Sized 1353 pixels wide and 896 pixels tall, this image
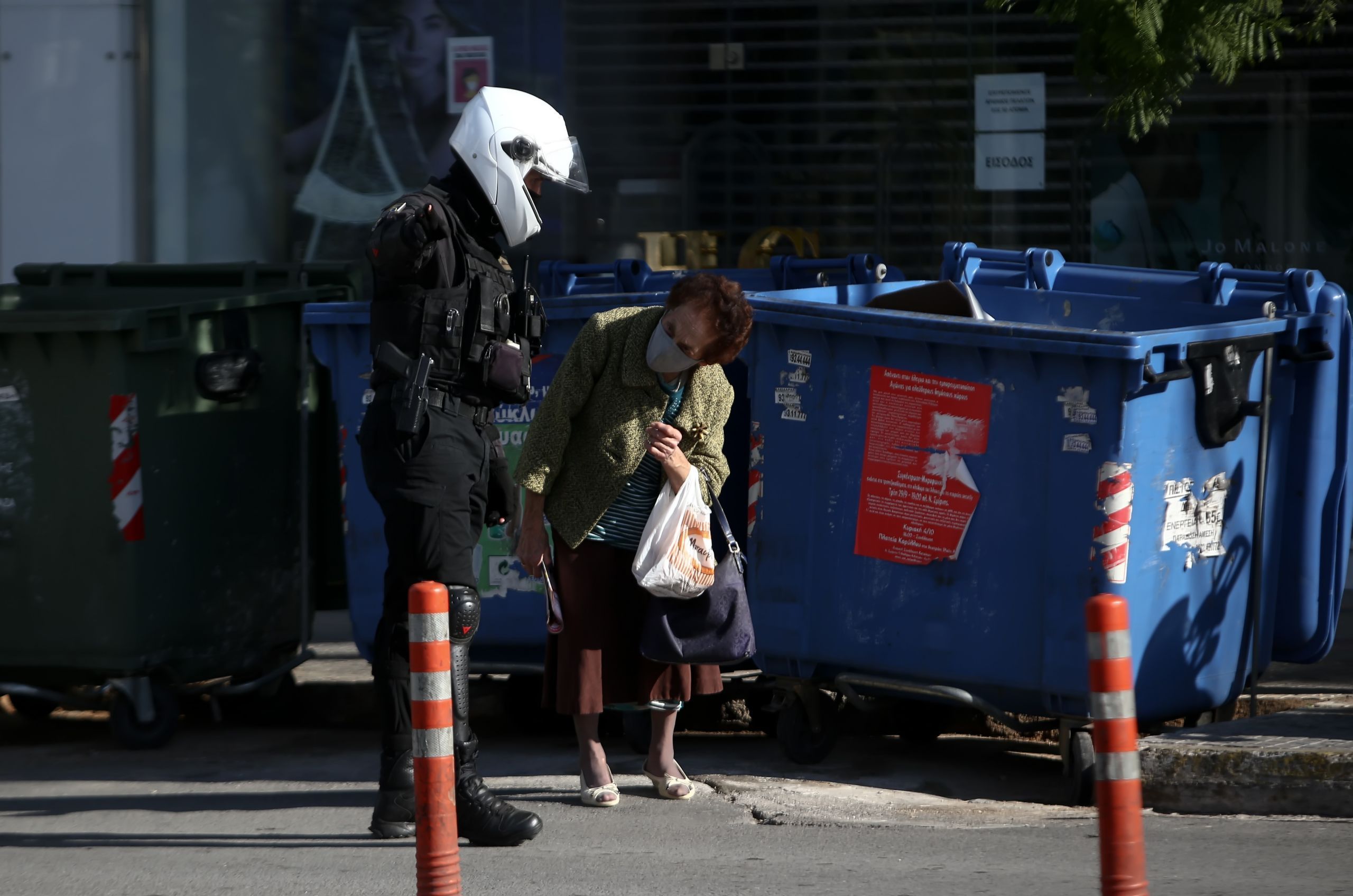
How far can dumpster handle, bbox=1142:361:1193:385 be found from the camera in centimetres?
475

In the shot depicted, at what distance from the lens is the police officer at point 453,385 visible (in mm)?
4453

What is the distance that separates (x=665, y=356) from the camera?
184 inches

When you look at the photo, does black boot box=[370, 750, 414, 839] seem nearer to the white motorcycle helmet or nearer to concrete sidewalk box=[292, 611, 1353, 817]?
concrete sidewalk box=[292, 611, 1353, 817]

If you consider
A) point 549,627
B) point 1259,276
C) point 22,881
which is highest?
point 1259,276

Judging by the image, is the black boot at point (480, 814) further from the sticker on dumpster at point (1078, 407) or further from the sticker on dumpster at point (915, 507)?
the sticker on dumpster at point (1078, 407)

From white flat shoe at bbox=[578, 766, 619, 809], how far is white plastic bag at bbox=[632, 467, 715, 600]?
1.96 ft

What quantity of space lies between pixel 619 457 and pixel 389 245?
856 millimetres

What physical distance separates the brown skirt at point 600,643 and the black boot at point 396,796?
0.47 m

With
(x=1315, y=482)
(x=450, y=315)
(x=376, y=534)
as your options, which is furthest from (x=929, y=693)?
(x=376, y=534)

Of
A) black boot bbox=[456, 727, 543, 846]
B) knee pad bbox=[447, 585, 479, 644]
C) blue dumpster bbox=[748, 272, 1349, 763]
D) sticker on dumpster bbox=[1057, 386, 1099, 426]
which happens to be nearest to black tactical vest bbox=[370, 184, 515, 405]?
knee pad bbox=[447, 585, 479, 644]

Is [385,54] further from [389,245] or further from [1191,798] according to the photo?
[1191,798]

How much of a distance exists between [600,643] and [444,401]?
2.73 feet

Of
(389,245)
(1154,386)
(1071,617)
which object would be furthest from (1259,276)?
(389,245)

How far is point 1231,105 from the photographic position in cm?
961
